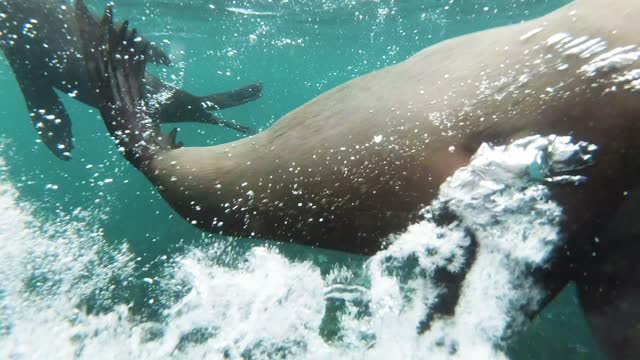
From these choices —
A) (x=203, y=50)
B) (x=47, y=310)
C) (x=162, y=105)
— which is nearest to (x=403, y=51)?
(x=203, y=50)

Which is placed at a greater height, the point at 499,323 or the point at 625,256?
the point at 625,256

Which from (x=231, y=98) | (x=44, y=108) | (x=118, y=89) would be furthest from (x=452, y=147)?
(x=44, y=108)

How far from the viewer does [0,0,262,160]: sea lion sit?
569 centimetres

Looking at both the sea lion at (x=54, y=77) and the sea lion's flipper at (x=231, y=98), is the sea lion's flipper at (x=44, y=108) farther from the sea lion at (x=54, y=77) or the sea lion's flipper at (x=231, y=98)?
the sea lion's flipper at (x=231, y=98)

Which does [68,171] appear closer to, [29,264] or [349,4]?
[29,264]

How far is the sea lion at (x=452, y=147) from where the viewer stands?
162cm

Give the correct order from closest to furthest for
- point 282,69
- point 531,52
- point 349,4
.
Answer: point 531,52, point 349,4, point 282,69

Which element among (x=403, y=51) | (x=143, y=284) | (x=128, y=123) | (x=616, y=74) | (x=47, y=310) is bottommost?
(x=403, y=51)

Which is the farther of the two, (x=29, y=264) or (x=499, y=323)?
(x=29, y=264)

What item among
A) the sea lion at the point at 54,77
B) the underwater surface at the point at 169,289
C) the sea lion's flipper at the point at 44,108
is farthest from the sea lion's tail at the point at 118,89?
the sea lion's flipper at the point at 44,108

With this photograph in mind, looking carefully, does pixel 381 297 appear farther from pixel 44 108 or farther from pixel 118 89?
pixel 44 108

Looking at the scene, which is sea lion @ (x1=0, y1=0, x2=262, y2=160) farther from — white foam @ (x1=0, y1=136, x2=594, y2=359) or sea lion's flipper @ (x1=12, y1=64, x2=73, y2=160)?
white foam @ (x1=0, y1=136, x2=594, y2=359)

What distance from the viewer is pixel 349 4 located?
690 inches

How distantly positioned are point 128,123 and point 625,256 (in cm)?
295
